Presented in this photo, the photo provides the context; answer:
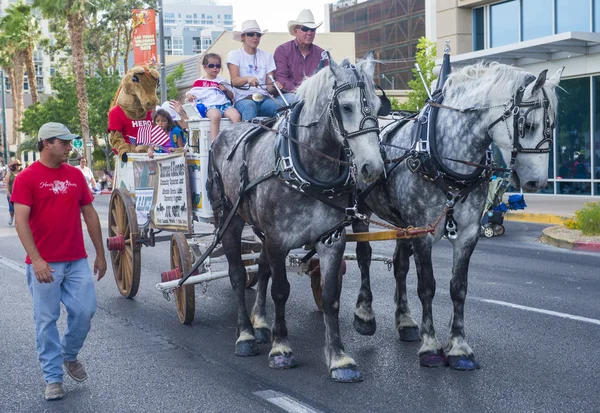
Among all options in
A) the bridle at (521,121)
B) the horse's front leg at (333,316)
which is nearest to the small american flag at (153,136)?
the horse's front leg at (333,316)

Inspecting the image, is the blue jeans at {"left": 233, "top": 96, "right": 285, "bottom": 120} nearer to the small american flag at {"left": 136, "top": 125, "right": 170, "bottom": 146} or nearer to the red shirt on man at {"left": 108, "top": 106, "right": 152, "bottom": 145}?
the small american flag at {"left": 136, "top": 125, "right": 170, "bottom": 146}

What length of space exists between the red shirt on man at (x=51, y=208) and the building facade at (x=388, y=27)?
5187 cm

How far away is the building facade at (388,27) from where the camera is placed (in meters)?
58.4

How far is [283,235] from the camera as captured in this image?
6.17m

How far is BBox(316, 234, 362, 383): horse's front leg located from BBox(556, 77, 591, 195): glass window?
19665 mm

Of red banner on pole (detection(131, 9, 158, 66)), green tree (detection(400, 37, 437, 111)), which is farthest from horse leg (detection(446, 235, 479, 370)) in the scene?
red banner on pole (detection(131, 9, 158, 66))

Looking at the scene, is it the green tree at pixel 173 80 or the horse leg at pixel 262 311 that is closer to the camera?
the horse leg at pixel 262 311

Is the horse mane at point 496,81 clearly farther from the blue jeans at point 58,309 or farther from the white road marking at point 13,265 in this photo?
the white road marking at point 13,265

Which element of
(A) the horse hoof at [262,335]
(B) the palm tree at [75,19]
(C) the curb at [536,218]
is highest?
(B) the palm tree at [75,19]

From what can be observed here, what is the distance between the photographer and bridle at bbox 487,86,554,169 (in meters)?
5.83

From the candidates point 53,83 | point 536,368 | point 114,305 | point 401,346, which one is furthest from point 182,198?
point 53,83

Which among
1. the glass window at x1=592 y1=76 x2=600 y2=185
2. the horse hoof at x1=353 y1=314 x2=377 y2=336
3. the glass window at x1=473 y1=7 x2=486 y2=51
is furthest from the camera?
the glass window at x1=473 y1=7 x2=486 y2=51

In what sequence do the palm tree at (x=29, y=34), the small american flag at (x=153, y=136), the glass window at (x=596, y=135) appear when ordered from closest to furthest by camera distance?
the small american flag at (x=153, y=136) → the glass window at (x=596, y=135) → the palm tree at (x=29, y=34)

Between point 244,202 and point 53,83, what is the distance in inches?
1706
